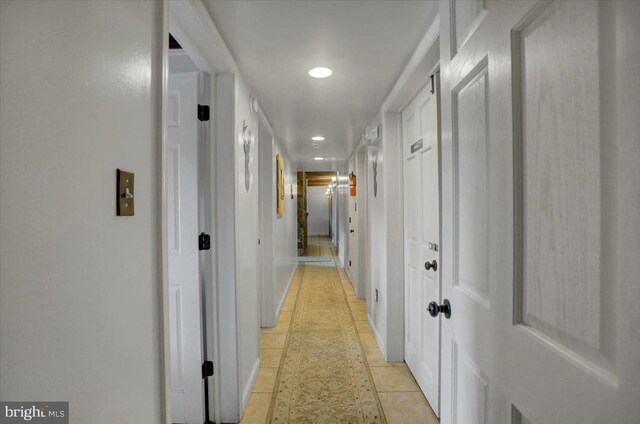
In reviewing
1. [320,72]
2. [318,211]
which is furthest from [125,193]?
[318,211]

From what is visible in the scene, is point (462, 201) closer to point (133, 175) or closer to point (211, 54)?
point (133, 175)

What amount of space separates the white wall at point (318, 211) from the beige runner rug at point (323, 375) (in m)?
10.6

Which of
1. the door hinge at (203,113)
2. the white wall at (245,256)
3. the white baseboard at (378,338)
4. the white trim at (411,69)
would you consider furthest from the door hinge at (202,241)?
the white baseboard at (378,338)

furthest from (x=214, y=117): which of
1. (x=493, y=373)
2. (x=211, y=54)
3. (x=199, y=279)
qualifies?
(x=493, y=373)

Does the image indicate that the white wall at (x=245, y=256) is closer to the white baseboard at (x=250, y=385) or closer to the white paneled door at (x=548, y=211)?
the white baseboard at (x=250, y=385)

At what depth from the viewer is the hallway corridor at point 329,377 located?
6.86 feet

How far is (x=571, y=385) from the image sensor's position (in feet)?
1.72

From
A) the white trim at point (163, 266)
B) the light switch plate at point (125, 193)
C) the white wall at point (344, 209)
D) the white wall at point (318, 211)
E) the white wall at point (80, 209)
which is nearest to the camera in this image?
the white wall at point (80, 209)

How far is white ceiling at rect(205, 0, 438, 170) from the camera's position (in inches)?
59.7

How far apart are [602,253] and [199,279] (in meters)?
1.90

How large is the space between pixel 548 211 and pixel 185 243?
1.83 metres

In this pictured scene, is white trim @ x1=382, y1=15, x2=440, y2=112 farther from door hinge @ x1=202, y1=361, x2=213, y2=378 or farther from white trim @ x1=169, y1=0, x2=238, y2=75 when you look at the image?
door hinge @ x1=202, y1=361, x2=213, y2=378

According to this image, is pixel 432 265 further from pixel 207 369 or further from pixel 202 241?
pixel 207 369

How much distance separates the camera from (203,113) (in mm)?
1973
